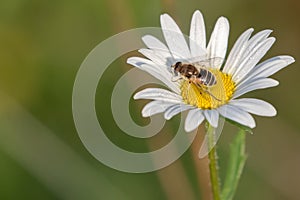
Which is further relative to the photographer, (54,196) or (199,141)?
(54,196)

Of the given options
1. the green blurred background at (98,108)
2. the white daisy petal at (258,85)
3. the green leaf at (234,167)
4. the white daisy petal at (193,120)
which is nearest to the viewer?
the white daisy petal at (193,120)

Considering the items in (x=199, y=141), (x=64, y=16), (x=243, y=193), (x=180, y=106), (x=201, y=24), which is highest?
(x=64, y=16)

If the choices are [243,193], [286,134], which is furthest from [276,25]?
[243,193]

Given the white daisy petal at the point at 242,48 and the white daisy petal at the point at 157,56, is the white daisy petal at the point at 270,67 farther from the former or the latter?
the white daisy petal at the point at 157,56

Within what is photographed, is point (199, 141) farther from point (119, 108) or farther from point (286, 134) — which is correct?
point (286, 134)

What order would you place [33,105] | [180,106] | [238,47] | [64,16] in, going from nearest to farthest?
[180,106] < [238,47] < [33,105] < [64,16]

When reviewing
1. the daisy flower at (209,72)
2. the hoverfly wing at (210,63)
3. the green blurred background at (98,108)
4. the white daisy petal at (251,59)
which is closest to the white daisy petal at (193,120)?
the daisy flower at (209,72)
